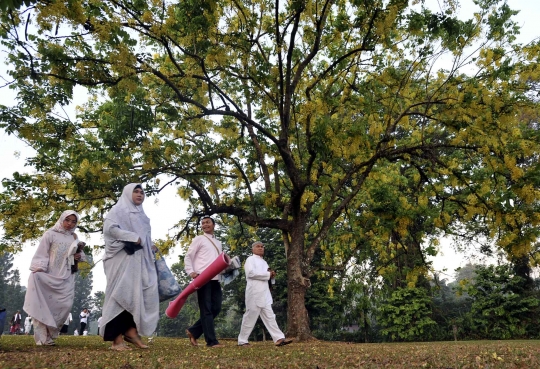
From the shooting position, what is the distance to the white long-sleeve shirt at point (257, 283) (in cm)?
765

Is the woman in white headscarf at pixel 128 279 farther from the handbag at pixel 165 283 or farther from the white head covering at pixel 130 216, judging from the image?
the handbag at pixel 165 283

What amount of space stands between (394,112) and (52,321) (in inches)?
334

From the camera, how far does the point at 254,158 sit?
12727 millimetres

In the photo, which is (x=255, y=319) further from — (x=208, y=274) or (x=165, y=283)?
(x=165, y=283)

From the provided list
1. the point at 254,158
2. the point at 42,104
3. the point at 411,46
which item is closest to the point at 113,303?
the point at 42,104

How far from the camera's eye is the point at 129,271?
6.12 m

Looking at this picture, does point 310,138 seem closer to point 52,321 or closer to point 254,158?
point 254,158

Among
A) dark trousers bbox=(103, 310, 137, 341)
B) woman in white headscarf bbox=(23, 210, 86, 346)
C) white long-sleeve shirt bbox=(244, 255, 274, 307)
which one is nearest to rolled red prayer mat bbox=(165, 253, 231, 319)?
white long-sleeve shirt bbox=(244, 255, 274, 307)

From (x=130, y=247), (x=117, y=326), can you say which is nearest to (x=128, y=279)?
(x=130, y=247)

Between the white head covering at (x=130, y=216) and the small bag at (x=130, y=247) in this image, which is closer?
the small bag at (x=130, y=247)

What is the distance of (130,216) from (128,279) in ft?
2.82

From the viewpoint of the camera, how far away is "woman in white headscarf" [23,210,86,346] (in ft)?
22.0

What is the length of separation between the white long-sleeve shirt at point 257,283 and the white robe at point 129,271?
1.80m

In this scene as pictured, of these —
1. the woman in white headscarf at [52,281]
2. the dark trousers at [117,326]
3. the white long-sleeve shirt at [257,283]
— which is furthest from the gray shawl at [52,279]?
the white long-sleeve shirt at [257,283]
